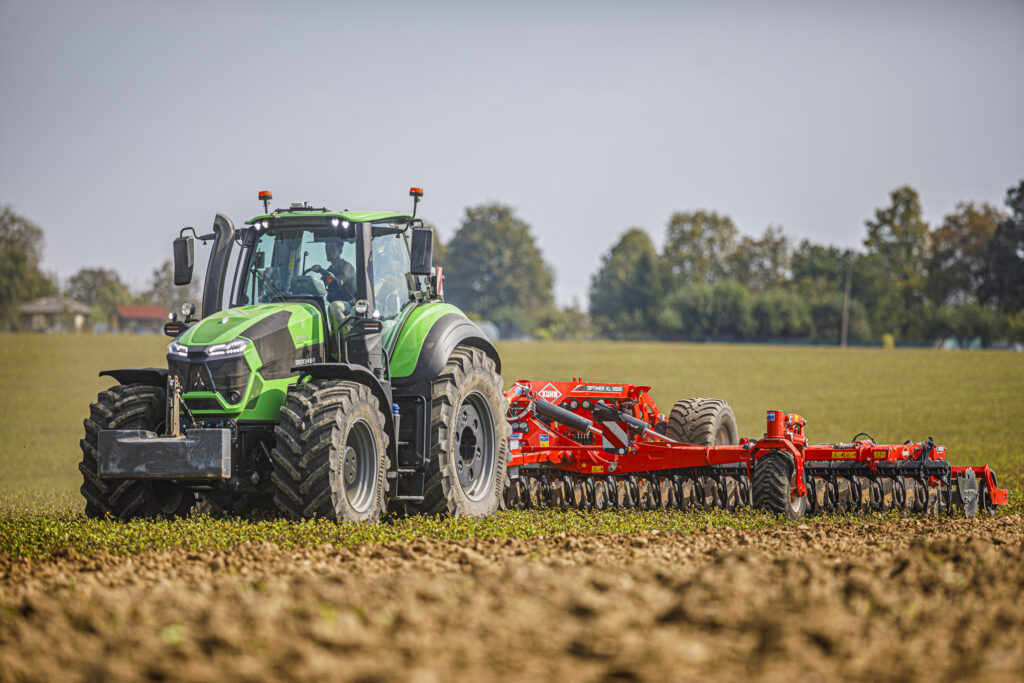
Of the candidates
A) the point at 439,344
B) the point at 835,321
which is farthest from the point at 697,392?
the point at 835,321

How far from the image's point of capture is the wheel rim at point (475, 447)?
9812mm

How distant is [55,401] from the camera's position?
30984 millimetres

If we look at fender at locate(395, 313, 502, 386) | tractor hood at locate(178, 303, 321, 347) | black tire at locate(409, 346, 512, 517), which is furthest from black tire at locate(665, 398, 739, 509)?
tractor hood at locate(178, 303, 321, 347)

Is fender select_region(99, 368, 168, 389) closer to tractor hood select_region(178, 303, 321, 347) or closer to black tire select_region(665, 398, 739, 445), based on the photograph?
tractor hood select_region(178, 303, 321, 347)

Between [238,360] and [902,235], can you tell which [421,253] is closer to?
[238,360]

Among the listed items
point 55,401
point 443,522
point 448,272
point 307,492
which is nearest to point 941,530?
point 443,522

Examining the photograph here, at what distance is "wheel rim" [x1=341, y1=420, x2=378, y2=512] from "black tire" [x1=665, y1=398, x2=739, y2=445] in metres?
4.72

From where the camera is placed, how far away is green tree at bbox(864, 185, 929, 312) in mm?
86875

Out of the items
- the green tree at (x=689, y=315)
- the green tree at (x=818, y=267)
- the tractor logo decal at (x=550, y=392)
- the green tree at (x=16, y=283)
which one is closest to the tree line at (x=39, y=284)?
the green tree at (x=16, y=283)

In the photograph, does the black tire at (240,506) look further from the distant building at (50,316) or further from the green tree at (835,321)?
the green tree at (835,321)

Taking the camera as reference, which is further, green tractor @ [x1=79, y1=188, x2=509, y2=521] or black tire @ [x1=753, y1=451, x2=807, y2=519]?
black tire @ [x1=753, y1=451, x2=807, y2=519]

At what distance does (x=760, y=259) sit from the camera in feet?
313

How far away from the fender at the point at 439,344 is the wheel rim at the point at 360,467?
0.91m

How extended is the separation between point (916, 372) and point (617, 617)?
1605 inches
